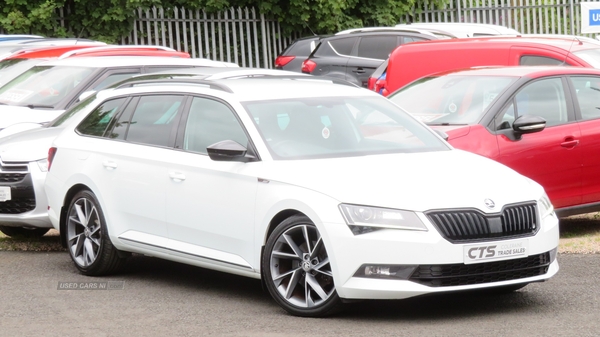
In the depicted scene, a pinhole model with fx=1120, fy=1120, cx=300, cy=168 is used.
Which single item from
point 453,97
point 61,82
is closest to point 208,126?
point 453,97

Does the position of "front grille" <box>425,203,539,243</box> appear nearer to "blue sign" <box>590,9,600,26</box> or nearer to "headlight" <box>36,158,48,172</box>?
"headlight" <box>36,158,48,172</box>

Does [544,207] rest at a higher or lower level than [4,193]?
higher

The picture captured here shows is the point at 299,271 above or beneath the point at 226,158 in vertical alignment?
beneath

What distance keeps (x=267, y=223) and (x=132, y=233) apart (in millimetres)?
1670

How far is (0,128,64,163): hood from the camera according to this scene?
10.3 metres

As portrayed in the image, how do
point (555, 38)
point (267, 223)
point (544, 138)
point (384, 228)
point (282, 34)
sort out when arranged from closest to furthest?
point (384, 228)
point (267, 223)
point (544, 138)
point (555, 38)
point (282, 34)

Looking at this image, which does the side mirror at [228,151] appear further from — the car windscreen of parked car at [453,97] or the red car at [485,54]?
the red car at [485,54]

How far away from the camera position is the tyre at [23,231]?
444 inches

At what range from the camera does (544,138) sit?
33.0 feet

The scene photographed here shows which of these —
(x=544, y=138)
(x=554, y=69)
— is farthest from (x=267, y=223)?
(x=554, y=69)

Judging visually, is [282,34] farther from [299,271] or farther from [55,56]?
[299,271]

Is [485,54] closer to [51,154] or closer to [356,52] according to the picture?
[51,154]

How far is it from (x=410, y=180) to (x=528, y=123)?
3030mm

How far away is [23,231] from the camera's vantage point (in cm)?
1136
